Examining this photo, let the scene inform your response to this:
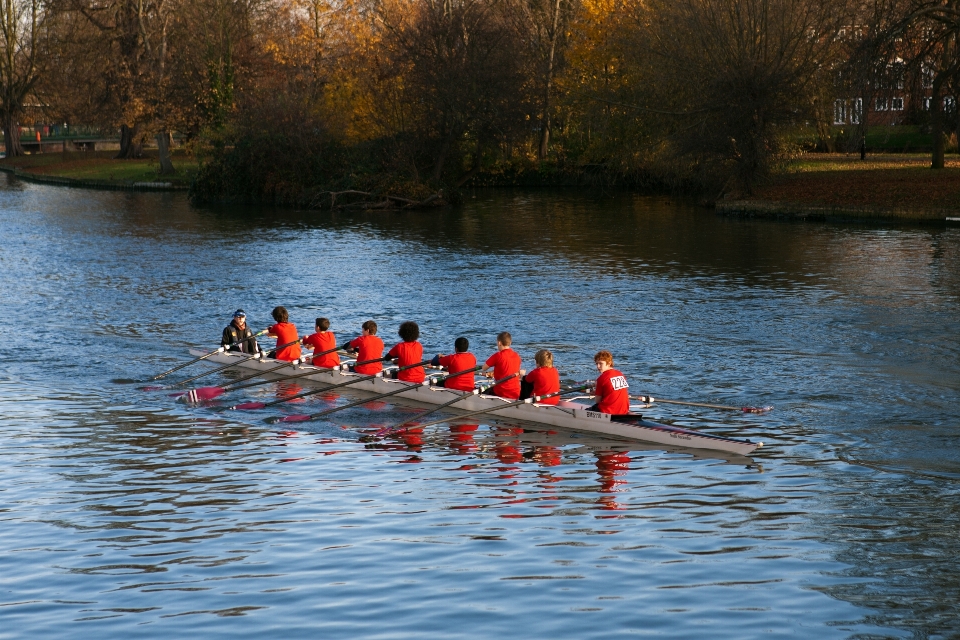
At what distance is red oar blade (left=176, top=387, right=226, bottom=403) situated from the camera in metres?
19.0

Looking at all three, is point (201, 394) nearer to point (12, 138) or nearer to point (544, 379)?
point (544, 379)

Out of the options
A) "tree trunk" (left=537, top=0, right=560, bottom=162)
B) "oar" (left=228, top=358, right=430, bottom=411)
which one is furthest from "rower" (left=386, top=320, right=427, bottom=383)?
"tree trunk" (left=537, top=0, right=560, bottom=162)

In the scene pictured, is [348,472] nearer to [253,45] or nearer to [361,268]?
[361,268]

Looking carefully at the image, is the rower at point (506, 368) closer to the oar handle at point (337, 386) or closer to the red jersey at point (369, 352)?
the oar handle at point (337, 386)

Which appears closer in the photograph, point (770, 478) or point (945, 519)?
point (945, 519)

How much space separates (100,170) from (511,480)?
221ft

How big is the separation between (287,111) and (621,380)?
4247 cm

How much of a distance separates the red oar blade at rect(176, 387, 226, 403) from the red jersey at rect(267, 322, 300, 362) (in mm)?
1822

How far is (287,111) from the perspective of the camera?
55188 millimetres

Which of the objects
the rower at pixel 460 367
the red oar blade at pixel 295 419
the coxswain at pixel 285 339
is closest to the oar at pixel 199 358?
the coxswain at pixel 285 339

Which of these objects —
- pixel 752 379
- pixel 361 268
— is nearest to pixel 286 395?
pixel 752 379

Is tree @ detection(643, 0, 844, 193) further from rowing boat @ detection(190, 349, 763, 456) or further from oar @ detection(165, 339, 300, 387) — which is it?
rowing boat @ detection(190, 349, 763, 456)

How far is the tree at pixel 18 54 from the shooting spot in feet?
264

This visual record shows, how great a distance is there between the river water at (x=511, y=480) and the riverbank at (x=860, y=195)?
1099cm
